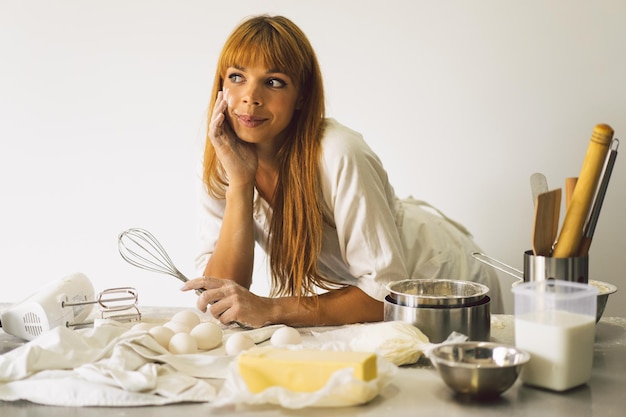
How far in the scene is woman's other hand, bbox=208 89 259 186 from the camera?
1853mm

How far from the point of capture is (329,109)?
2986mm

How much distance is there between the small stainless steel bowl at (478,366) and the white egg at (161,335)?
0.45 m

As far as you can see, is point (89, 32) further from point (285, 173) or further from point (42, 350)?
point (42, 350)

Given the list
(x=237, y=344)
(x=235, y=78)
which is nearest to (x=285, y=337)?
(x=237, y=344)

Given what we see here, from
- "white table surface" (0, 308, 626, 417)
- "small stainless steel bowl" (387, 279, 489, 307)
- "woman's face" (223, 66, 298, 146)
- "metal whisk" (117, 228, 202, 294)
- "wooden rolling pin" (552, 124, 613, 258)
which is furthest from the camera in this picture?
"woman's face" (223, 66, 298, 146)

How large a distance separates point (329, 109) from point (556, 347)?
1.92 metres

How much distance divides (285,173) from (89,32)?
1716 millimetres

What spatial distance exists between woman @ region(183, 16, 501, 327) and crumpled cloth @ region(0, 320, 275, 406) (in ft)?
1.03

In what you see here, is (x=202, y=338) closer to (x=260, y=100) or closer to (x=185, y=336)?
(x=185, y=336)

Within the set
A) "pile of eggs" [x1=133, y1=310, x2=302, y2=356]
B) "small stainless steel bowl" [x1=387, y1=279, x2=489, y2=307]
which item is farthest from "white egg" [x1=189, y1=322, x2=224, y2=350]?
"small stainless steel bowl" [x1=387, y1=279, x2=489, y2=307]

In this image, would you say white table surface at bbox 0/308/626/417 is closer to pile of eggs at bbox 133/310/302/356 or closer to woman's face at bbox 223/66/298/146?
pile of eggs at bbox 133/310/302/356

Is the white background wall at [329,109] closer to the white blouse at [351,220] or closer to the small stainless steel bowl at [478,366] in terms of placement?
the white blouse at [351,220]

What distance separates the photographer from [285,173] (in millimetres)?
1784

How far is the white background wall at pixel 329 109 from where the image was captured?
276 cm
